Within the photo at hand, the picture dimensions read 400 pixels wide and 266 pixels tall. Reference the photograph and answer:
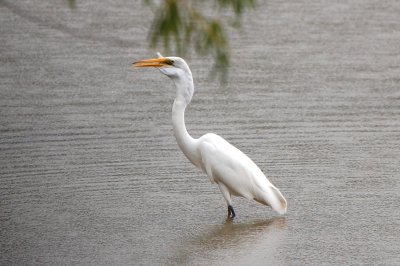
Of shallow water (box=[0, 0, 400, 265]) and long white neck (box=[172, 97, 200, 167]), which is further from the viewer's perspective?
long white neck (box=[172, 97, 200, 167])

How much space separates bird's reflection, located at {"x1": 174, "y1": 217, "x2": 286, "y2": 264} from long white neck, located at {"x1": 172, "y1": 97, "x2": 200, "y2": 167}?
2.58 feet

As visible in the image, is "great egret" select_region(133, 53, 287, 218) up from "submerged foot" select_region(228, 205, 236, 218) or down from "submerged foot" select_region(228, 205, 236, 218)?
up

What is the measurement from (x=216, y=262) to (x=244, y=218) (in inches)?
48.2

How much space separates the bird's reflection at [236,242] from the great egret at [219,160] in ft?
0.67

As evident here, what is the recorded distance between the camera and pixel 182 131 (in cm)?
1056

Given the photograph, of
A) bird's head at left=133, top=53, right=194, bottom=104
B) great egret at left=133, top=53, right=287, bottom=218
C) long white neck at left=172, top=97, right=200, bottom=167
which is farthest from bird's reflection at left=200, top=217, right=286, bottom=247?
bird's head at left=133, top=53, right=194, bottom=104

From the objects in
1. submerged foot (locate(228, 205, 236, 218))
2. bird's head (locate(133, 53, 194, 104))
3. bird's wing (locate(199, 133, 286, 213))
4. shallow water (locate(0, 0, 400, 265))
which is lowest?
shallow water (locate(0, 0, 400, 265))

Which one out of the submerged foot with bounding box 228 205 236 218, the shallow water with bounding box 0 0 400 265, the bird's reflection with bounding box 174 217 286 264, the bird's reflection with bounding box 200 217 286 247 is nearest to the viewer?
the bird's reflection with bounding box 174 217 286 264

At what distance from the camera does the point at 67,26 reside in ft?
62.5

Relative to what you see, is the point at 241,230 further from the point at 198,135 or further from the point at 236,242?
the point at 198,135

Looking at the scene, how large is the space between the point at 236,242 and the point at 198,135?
3425 mm

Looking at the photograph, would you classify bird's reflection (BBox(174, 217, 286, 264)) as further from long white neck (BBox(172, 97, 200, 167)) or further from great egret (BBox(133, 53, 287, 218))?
long white neck (BBox(172, 97, 200, 167))

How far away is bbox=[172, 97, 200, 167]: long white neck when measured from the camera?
1051cm

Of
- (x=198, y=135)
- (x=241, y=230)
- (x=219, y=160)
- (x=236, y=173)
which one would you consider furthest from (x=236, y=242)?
(x=198, y=135)
